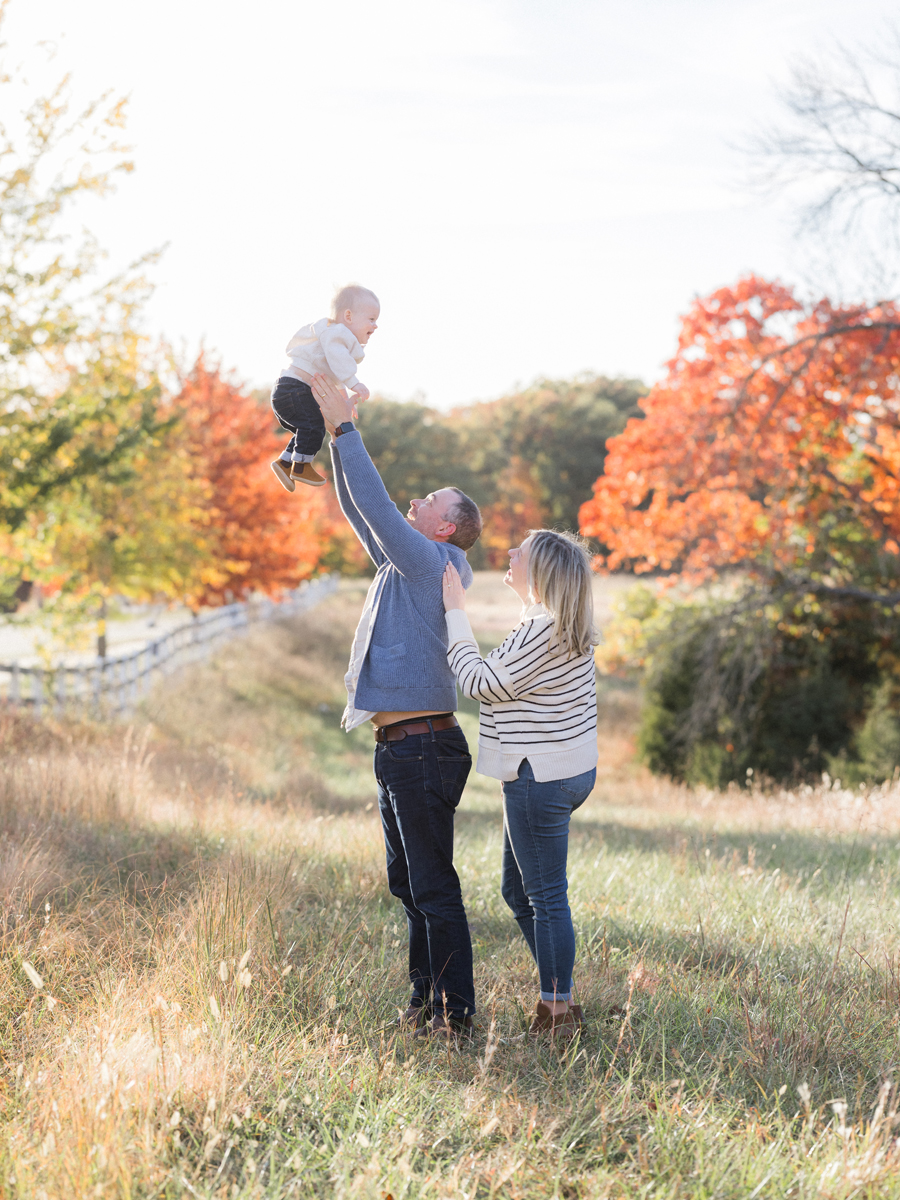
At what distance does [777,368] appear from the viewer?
1256 centimetres

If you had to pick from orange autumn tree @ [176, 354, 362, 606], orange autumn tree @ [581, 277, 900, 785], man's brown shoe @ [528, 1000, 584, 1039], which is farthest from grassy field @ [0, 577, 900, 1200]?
orange autumn tree @ [176, 354, 362, 606]

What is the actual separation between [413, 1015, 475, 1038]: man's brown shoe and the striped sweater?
828 mm

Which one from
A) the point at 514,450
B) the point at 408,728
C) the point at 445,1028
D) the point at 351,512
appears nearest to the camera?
the point at 445,1028

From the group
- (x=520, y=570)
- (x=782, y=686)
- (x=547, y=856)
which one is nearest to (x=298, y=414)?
(x=520, y=570)

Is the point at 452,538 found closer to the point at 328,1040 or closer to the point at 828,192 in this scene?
the point at 328,1040

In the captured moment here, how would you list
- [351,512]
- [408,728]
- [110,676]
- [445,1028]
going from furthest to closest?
[110,676]
[351,512]
[408,728]
[445,1028]

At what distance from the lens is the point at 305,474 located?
338 centimetres

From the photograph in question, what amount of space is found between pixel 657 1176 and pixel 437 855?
124 centimetres

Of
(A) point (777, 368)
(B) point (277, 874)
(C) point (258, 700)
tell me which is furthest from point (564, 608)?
(C) point (258, 700)

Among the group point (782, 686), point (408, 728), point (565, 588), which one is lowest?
point (782, 686)

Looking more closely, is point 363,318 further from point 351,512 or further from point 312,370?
point 351,512

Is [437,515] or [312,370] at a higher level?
[312,370]

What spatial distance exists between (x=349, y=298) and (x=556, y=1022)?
256 cm

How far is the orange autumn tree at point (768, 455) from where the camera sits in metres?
12.3
